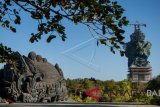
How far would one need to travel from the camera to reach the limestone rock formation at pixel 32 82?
31.8m

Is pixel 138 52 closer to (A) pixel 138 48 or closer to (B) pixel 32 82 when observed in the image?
(A) pixel 138 48

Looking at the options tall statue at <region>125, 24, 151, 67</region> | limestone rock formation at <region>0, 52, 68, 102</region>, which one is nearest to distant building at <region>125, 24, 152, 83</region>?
tall statue at <region>125, 24, 151, 67</region>

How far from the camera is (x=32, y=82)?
31953mm

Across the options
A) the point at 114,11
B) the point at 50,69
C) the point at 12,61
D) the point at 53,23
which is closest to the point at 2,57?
the point at 12,61

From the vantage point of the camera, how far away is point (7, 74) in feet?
108

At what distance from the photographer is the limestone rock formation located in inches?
1254

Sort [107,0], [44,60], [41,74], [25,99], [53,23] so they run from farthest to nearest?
[44,60] → [41,74] → [25,99] → [53,23] → [107,0]

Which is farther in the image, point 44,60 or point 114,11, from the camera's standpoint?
point 44,60

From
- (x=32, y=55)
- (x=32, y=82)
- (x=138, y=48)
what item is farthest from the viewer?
(x=138, y=48)

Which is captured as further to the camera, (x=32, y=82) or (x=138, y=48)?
(x=138, y=48)

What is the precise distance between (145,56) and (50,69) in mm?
94908

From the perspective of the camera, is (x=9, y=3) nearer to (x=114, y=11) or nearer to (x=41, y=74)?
(x=114, y=11)

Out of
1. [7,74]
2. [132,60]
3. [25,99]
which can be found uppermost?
[132,60]

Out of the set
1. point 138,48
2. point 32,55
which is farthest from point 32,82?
point 138,48
